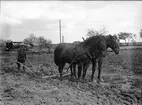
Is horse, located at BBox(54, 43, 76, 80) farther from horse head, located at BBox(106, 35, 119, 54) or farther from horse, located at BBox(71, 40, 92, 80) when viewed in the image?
horse head, located at BBox(106, 35, 119, 54)

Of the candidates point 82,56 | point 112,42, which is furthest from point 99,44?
point 82,56

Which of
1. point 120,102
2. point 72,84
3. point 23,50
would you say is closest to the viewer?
point 120,102

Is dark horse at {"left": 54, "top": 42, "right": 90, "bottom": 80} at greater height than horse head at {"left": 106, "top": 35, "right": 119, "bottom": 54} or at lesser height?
lesser

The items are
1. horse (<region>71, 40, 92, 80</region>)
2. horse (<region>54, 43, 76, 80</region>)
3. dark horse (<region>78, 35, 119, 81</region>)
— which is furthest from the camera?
horse (<region>54, 43, 76, 80</region>)

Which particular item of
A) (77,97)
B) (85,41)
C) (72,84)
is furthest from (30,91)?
(85,41)

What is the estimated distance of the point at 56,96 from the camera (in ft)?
17.5

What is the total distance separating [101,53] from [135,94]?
6.66 feet

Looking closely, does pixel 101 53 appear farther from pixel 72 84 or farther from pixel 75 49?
pixel 72 84

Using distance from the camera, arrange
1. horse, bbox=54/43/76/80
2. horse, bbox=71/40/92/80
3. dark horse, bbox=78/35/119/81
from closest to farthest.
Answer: horse, bbox=71/40/92/80
dark horse, bbox=78/35/119/81
horse, bbox=54/43/76/80

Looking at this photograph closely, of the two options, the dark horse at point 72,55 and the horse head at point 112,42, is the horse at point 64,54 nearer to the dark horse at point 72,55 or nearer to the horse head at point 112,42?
the dark horse at point 72,55

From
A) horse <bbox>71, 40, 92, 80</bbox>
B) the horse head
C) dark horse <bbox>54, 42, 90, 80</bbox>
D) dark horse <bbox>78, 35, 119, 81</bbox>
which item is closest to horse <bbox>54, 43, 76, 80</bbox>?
dark horse <bbox>54, 42, 90, 80</bbox>

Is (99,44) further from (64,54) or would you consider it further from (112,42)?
(64,54)

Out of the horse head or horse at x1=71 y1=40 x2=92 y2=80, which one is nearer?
horse at x1=71 y1=40 x2=92 y2=80

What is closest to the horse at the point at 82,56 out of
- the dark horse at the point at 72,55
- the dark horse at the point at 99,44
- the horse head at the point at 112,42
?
the dark horse at the point at 72,55
